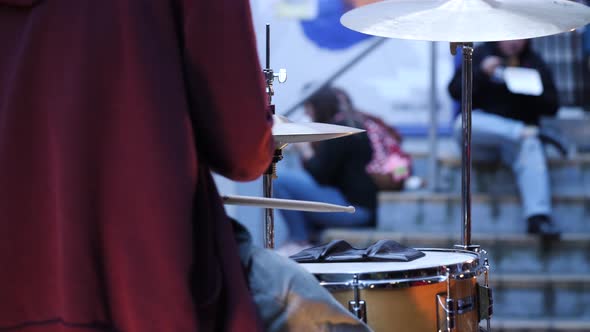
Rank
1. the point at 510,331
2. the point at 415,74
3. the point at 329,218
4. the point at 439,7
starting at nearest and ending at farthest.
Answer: the point at 439,7
the point at 510,331
the point at 329,218
the point at 415,74

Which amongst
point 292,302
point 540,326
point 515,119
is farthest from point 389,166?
point 292,302

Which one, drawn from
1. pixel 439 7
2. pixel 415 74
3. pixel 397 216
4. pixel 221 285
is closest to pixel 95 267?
pixel 221 285

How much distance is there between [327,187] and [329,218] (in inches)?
11.2

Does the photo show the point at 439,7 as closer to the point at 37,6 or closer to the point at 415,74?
the point at 37,6

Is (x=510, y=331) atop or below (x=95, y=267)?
below

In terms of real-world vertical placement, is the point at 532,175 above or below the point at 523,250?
above

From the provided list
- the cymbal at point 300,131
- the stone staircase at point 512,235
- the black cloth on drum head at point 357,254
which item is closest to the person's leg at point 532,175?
the stone staircase at point 512,235

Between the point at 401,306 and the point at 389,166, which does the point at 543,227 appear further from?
the point at 401,306

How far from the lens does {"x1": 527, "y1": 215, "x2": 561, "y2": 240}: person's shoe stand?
14.3 feet

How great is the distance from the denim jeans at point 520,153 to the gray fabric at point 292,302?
10.5 ft

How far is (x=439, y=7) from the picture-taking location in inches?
103

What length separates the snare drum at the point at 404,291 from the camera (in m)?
1.99

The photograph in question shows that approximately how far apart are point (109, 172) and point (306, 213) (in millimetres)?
3345

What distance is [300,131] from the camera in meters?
2.34
